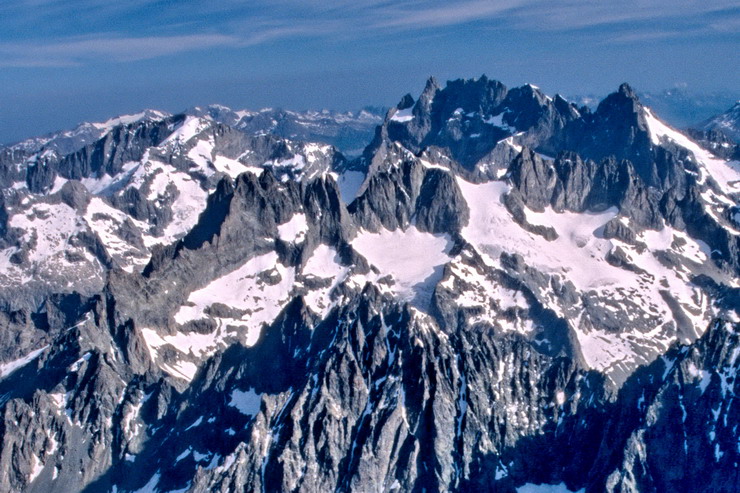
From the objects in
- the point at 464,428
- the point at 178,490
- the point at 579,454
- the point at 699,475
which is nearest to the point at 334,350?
the point at 464,428

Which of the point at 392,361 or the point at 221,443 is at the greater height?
the point at 392,361

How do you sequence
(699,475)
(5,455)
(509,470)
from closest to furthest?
1. (699,475)
2. (509,470)
3. (5,455)

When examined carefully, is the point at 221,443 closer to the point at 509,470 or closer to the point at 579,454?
the point at 509,470

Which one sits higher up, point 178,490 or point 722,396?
point 722,396

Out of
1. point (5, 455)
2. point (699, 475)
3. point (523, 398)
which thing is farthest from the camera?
point (5, 455)

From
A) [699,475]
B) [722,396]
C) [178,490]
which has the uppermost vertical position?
[722,396]

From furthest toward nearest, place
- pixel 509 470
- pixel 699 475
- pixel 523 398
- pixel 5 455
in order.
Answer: pixel 5 455, pixel 523 398, pixel 509 470, pixel 699 475

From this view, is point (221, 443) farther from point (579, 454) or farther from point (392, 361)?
point (579, 454)

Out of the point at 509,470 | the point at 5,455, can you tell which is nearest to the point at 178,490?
the point at 5,455

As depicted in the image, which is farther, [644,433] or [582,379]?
[582,379]
